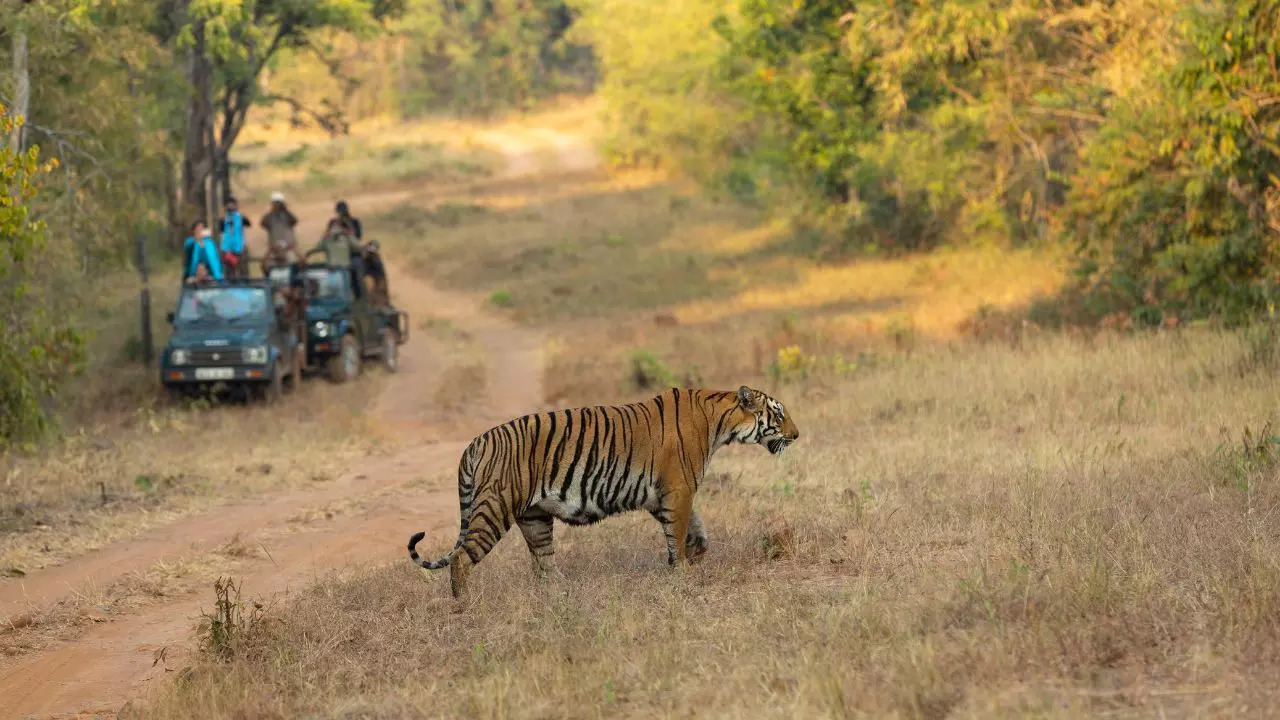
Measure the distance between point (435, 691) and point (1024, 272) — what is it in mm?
19863

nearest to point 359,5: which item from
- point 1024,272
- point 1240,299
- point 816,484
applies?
point 1024,272

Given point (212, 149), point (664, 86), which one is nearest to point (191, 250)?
point (212, 149)

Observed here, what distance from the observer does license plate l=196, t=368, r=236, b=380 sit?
1816 cm

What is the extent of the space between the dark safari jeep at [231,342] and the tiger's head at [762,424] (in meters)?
10.7

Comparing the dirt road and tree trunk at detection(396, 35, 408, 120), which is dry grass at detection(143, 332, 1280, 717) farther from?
tree trunk at detection(396, 35, 408, 120)

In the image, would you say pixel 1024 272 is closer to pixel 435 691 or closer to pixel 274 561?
pixel 274 561

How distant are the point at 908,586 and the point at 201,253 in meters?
14.2

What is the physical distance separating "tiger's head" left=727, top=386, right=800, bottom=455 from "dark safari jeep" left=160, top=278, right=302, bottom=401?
10749 mm

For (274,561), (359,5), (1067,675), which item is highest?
(359,5)

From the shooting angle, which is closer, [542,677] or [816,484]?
[542,677]

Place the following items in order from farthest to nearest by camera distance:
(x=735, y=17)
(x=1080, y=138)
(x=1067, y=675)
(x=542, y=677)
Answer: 1. (x=735, y=17)
2. (x=1080, y=138)
3. (x=542, y=677)
4. (x=1067, y=675)

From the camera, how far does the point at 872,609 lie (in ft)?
23.2

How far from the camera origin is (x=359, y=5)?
2745cm

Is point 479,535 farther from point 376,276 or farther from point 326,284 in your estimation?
point 376,276
